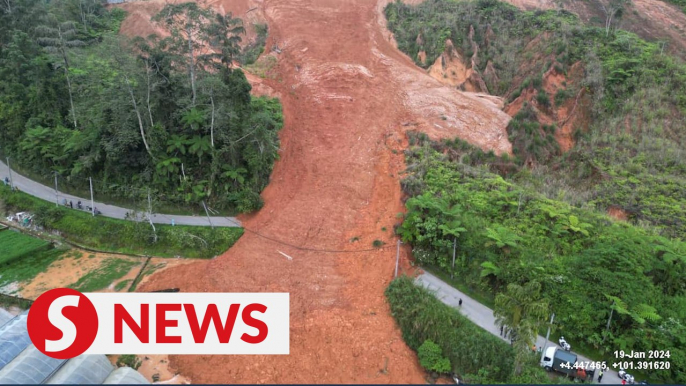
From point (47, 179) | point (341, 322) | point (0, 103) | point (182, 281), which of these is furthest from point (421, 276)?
point (0, 103)

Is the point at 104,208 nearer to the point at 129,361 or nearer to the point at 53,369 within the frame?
the point at 53,369

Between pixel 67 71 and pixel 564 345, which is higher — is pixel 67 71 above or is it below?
above

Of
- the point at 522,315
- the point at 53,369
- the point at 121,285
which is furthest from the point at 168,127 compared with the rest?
the point at 522,315

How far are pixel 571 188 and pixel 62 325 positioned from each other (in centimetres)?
2465

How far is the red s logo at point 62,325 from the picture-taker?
14594 mm

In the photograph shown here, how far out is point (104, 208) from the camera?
23984mm

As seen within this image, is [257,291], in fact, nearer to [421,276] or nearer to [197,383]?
[197,383]

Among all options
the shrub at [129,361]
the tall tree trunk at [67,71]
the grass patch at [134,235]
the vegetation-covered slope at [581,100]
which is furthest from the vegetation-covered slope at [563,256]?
the tall tree trunk at [67,71]

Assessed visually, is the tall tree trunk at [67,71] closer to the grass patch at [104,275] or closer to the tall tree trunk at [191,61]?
the tall tree trunk at [191,61]

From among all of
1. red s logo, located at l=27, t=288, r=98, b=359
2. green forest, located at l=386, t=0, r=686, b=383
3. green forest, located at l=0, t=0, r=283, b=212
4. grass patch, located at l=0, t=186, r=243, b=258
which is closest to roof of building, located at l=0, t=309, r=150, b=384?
red s logo, located at l=27, t=288, r=98, b=359

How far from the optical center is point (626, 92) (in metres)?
26.7

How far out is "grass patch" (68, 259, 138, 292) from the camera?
744 inches

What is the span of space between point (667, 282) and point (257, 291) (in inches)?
633

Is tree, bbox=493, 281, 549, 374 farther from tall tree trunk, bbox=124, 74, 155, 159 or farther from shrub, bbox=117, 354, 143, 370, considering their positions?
tall tree trunk, bbox=124, 74, 155, 159
